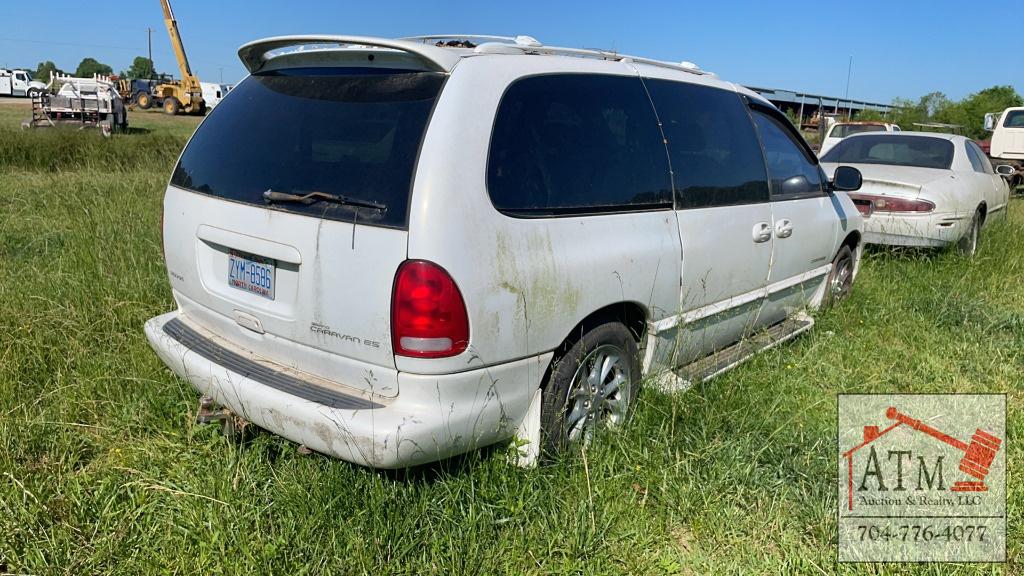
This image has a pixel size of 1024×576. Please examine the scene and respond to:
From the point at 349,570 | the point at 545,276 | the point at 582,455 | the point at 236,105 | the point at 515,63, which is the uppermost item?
the point at 515,63

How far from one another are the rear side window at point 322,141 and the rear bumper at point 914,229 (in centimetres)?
605

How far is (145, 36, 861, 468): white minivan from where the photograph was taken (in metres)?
2.47

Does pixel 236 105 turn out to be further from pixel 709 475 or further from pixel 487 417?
pixel 709 475

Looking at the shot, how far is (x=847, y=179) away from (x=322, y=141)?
375 centimetres

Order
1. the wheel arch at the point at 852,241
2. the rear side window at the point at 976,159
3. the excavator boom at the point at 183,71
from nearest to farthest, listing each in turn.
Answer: the wheel arch at the point at 852,241, the rear side window at the point at 976,159, the excavator boom at the point at 183,71

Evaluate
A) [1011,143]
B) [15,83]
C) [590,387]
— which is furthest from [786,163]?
[15,83]

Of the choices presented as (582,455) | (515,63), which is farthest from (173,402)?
(515,63)

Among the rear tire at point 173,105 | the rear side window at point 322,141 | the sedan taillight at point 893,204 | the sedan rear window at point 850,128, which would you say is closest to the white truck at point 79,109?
the rear tire at point 173,105

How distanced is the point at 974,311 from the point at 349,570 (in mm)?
5150

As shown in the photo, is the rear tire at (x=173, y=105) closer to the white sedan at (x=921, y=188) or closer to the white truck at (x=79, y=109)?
the white truck at (x=79, y=109)

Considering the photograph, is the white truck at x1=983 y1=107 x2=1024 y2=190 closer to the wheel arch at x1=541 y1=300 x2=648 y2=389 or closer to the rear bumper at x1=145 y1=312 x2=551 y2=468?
the wheel arch at x1=541 y1=300 x2=648 y2=389

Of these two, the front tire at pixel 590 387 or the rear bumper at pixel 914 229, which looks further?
the rear bumper at pixel 914 229

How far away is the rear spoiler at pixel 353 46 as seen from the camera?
2.64 meters

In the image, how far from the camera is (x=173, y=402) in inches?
138
